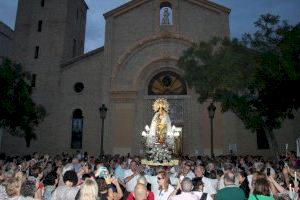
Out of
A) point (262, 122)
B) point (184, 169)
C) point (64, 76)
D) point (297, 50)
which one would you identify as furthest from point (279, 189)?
point (64, 76)

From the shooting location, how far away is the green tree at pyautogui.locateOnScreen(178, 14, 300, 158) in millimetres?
16562

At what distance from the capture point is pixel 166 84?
2839cm

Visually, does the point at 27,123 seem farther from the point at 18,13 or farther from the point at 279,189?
the point at 279,189

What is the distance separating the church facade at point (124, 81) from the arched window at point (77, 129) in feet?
0.27

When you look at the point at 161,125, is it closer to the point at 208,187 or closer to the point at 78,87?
the point at 208,187

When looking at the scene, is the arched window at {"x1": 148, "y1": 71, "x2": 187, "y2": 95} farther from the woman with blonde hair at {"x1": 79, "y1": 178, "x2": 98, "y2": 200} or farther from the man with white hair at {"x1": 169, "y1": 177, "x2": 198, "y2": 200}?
the woman with blonde hair at {"x1": 79, "y1": 178, "x2": 98, "y2": 200}

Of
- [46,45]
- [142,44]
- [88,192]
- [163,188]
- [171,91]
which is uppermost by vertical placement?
[46,45]

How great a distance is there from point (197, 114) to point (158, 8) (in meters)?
9.90

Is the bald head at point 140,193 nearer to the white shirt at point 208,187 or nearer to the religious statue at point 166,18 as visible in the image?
the white shirt at point 208,187

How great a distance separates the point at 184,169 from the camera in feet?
30.4

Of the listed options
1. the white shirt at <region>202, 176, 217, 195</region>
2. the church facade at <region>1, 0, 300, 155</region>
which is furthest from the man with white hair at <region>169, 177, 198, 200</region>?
the church facade at <region>1, 0, 300, 155</region>

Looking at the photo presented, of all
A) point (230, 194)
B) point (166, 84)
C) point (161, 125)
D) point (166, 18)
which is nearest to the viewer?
point (230, 194)

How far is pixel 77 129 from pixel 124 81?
5700mm

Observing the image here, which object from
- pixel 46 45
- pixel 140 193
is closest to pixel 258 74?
pixel 140 193
